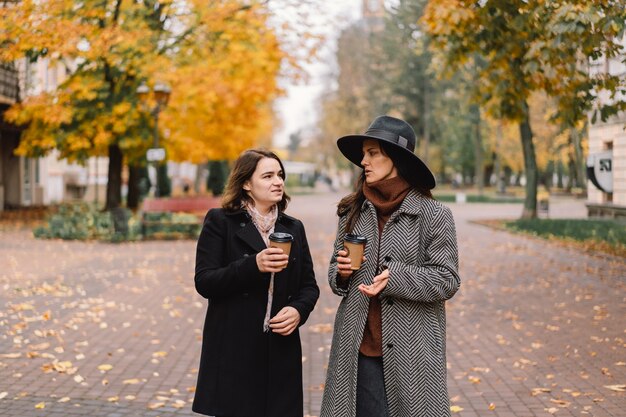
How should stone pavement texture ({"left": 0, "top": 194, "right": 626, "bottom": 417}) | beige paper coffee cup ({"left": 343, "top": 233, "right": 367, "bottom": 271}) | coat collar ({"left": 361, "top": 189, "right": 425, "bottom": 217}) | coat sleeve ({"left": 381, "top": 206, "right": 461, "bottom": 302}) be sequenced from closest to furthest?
beige paper coffee cup ({"left": 343, "top": 233, "right": 367, "bottom": 271}) < coat sleeve ({"left": 381, "top": 206, "right": 461, "bottom": 302}) < coat collar ({"left": 361, "top": 189, "right": 425, "bottom": 217}) < stone pavement texture ({"left": 0, "top": 194, "right": 626, "bottom": 417})

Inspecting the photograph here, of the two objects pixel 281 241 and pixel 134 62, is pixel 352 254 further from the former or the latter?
pixel 134 62

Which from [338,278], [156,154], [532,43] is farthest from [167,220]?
[338,278]

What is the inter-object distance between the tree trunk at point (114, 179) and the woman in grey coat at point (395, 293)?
20852mm

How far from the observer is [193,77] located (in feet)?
66.1

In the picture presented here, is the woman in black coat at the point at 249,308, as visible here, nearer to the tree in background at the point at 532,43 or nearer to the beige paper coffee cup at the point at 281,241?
the beige paper coffee cup at the point at 281,241

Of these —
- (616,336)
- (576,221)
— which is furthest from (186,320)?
(576,221)

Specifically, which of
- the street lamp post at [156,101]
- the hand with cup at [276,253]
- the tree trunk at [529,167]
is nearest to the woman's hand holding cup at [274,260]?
the hand with cup at [276,253]

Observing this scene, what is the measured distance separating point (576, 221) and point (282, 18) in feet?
35.5

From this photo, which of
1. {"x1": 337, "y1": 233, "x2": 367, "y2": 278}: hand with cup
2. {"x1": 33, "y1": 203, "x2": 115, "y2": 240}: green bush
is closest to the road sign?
{"x1": 33, "y1": 203, "x2": 115, "y2": 240}: green bush

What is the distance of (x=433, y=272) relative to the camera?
322cm

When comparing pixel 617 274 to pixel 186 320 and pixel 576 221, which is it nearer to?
pixel 186 320

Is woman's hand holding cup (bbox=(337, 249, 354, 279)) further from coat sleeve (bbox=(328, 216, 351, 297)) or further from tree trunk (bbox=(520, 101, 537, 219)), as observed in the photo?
tree trunk (bbox=(520, 101, 537, 219))

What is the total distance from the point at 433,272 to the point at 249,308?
32.3 inches

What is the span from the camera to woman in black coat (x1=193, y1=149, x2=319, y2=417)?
3.39 m
